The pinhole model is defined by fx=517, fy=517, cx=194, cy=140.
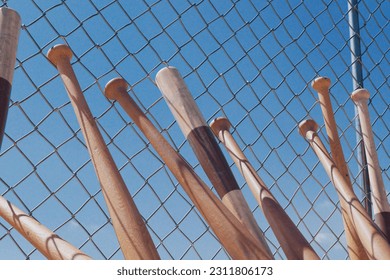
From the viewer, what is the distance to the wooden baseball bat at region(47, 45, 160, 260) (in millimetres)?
595

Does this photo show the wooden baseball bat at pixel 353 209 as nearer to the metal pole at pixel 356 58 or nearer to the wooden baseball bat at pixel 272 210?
the wooden baseball bat at pixel 272 210

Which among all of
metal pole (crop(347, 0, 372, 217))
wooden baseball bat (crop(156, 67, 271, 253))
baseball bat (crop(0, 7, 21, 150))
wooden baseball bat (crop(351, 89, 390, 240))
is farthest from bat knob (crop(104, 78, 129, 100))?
metal pole (crop(347, 0, 372, 217))

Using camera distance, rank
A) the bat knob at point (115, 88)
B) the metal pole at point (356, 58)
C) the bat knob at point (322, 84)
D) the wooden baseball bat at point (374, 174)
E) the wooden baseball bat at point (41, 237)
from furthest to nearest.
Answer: the metal pole at point (356, 58), the bat knob at point (322, 84), the wooden baseball bat at point (374, 174), the bat knob at point (115, 88), the wooden baseball bat at point (41, 237)

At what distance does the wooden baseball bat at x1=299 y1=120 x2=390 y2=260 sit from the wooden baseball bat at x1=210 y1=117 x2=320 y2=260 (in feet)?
0.29

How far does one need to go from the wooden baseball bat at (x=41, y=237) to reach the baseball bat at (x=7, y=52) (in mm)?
134

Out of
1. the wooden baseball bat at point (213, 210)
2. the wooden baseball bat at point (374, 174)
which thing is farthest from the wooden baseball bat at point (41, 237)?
the wooden baseball bat at point (374, 174)

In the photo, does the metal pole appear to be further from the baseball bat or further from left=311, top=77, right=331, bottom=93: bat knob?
the baseball bat

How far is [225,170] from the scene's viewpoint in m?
0.78

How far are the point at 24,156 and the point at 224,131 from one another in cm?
36

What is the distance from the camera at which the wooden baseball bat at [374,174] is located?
966 mm

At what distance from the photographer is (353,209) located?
84 cm
